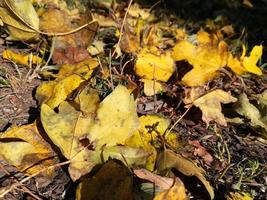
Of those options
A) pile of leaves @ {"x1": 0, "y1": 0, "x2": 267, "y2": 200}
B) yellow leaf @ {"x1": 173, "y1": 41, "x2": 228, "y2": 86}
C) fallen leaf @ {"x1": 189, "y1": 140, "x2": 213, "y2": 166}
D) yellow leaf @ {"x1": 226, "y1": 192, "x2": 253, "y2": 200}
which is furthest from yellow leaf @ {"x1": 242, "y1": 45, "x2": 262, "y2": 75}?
yellow leaf @ {"x1": 226, "y1": 192, "x2": 253, "y2": 200}

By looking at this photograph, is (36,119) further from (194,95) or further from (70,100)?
(194,95)

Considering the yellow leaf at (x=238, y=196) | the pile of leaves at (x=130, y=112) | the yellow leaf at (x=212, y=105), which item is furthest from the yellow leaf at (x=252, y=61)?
the yellow leaf at (x=238, y=196)

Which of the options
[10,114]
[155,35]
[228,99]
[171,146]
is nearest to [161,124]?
[171,146]

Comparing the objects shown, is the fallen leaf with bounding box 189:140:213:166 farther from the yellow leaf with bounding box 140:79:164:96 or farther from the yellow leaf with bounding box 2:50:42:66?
the yellow leaf with bounding box 2:50:42:66

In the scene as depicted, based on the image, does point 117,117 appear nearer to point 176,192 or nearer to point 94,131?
point 94,131

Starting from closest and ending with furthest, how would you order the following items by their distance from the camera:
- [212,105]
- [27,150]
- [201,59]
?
[27,150] → [212,105] → [201,59]

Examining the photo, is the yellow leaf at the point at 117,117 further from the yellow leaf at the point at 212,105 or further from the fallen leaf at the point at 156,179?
the yellow leaf at the point at 212,105

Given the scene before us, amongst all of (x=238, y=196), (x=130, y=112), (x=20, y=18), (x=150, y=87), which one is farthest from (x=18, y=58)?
(x=238, y=196)
